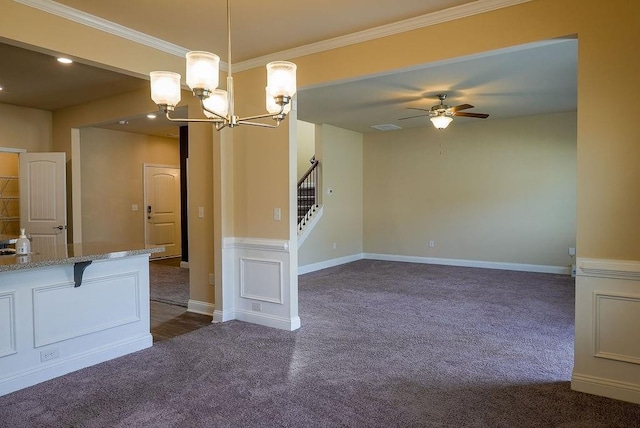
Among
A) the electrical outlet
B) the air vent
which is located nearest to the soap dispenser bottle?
the electrical outlet

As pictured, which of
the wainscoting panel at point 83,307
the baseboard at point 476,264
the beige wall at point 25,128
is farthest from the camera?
the baseboard at point 476,264

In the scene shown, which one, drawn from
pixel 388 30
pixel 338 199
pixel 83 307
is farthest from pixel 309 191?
pixel 83 307

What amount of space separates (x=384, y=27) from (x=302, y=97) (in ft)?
8.19

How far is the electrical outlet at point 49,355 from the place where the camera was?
2.90 metres

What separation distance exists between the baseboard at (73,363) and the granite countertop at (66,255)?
77 cm

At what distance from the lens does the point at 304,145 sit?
9.91 meters

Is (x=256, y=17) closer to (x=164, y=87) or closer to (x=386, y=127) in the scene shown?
(x=164, y=87)

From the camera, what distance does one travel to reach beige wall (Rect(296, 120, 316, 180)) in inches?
387

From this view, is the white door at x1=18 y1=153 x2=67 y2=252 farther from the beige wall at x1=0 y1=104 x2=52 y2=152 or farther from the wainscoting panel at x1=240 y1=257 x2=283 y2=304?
the wainscoting panel at x1=240 y1=257 x2=283 y2=304

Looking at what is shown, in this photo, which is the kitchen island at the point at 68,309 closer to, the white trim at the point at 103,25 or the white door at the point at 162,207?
the white trim at the point at 103,25

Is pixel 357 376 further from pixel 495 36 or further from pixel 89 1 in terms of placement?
pixel 89 1

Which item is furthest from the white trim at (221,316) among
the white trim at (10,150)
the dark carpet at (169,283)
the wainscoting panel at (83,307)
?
the white trim at (10,150)

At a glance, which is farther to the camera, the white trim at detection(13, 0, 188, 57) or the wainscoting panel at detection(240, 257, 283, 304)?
the wainscoting panel at detection(240, 257, 283, 304)

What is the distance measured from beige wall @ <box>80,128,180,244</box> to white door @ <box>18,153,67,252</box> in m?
1.14
